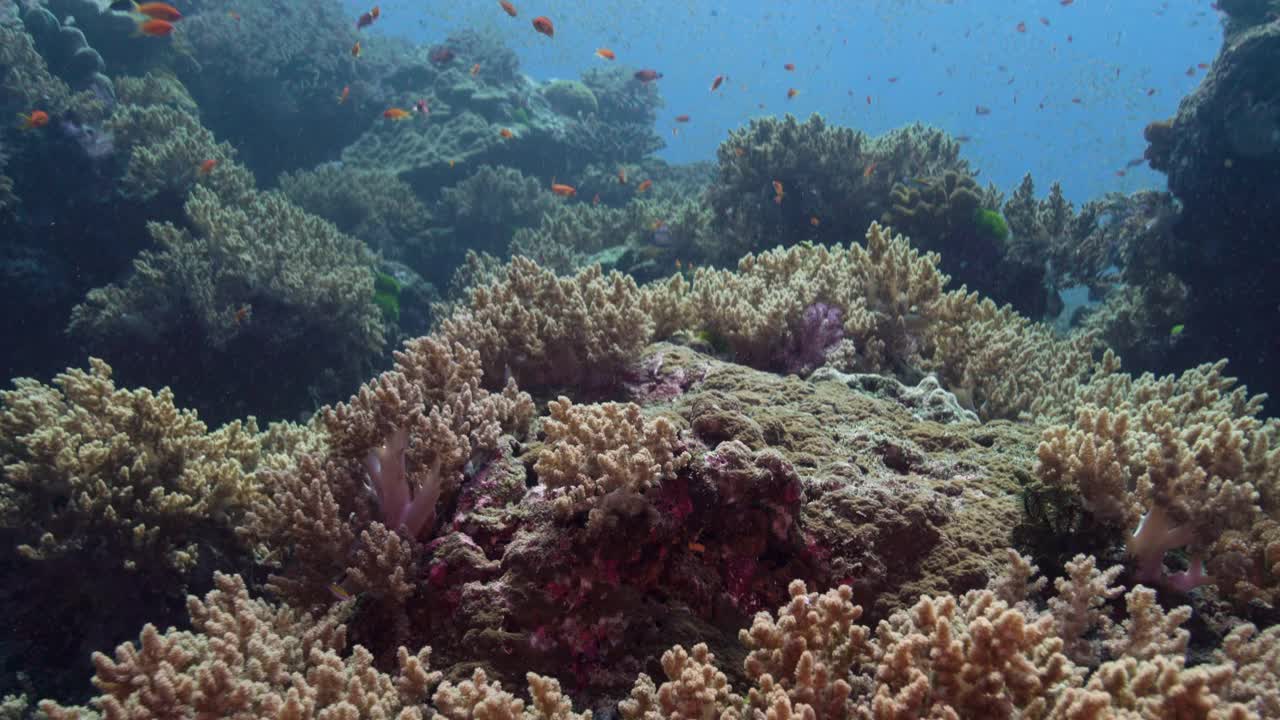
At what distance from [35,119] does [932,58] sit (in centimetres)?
17257

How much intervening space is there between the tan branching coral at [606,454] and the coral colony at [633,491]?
0.02m

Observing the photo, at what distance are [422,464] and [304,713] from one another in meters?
1.19

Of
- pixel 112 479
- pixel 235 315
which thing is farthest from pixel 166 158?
pixel 112 479

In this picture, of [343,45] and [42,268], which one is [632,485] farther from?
[343,45]

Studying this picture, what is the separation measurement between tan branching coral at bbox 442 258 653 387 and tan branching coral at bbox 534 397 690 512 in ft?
4.39

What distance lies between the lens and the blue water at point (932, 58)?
4695 inches

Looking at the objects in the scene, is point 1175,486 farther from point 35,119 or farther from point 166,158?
point 35,119

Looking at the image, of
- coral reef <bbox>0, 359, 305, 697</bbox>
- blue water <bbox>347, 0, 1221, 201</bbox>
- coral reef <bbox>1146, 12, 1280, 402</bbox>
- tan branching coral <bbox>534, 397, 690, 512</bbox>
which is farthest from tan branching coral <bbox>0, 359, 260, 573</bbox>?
blue water <bbox>347, 0, 1221, 201</bbox>

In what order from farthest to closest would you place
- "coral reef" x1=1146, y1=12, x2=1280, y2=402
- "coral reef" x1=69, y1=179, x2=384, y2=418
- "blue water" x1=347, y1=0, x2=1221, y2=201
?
1. "blue water" x1=347, y1=0, x2=1221, y2=201
2. "coral reef" x1=1146, y1=12, x2=1280, y2=402
3. "coral reef" x1=69, y1=179, x2=384, y2=418

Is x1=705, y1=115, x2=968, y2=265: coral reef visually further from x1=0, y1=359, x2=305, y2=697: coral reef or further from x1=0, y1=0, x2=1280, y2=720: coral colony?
x1=0, y1=359, x2=305, y2=697: coral reef

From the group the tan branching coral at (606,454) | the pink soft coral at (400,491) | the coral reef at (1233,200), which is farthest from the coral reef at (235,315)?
the coral reef at (1233,200)

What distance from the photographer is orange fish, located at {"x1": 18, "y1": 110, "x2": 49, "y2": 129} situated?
901 centimetres

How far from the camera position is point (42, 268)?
9078mm

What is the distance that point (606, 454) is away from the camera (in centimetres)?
257
